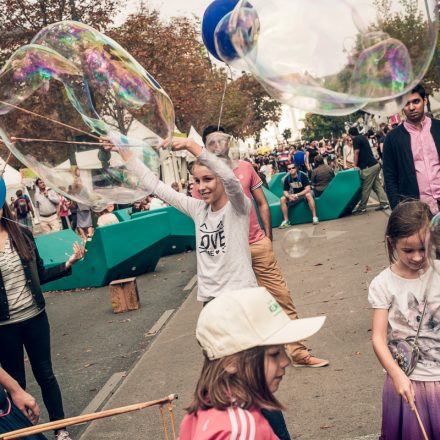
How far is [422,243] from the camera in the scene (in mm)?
3492

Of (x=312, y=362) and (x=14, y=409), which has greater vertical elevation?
(x=14, y=409)

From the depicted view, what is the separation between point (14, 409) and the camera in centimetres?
361

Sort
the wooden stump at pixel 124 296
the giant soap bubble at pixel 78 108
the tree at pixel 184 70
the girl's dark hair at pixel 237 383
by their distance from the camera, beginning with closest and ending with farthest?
the girl's dark hair at pixel 237 383 < the giant soap bubble at pixel 78 108 < the wooden stump at pixel 124 296 < the tree at pixel 184 70

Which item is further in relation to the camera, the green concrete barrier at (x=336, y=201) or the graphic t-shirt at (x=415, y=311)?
the green concrete barrier at (x=336, y=201)

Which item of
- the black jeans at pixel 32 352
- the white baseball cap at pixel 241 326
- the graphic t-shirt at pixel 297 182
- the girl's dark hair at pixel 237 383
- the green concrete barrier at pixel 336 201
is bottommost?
the green concrete barrier at pixel 336 201

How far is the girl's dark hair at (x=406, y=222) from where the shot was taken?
3477 mm

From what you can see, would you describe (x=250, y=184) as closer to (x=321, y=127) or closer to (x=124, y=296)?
(x=124, y=296)

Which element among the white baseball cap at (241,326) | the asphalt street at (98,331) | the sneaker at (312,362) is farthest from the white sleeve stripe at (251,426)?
the sneaker at (312,362)

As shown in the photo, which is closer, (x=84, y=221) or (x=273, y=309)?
(x=273, y=309)

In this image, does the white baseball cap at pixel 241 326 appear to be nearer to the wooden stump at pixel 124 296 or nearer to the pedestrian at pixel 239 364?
the pedestrian at pixel 239 364

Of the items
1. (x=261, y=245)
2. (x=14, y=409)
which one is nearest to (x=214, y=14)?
(x=261, y=245)

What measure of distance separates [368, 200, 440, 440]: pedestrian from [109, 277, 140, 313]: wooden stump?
7480mm

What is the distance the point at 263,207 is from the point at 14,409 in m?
3.22

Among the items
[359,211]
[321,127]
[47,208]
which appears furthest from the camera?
[321,127]
